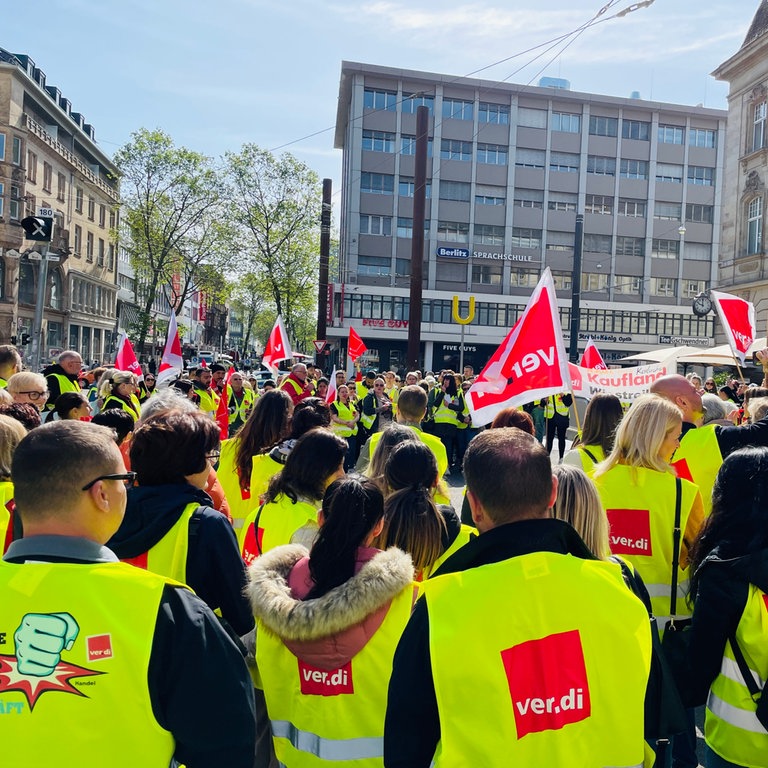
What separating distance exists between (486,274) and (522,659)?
54408 mm

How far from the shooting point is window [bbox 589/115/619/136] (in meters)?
56.7

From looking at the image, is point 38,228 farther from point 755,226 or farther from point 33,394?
point 755,226

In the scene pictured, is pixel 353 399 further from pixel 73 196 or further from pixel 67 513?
pixel 73 196

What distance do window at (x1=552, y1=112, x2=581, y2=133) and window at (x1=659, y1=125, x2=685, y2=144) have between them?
7082 mm

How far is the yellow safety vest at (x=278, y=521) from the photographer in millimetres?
3287

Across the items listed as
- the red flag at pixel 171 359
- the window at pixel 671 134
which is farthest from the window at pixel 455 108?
the red flag at pixel 171 359

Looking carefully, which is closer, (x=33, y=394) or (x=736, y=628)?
(x=736, y=628)

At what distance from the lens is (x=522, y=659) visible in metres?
1.79

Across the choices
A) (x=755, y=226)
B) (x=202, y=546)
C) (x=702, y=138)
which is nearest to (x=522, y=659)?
(x=202, y=546)

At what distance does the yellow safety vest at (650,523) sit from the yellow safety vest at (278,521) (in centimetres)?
139

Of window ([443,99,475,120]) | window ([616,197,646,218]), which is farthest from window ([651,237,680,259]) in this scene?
window ([443,99,475,120])

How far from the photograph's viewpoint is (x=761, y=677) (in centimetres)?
240

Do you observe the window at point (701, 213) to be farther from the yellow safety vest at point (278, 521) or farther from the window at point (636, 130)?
the yellow safety vest at point (278, 521)

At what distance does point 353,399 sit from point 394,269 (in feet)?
135
